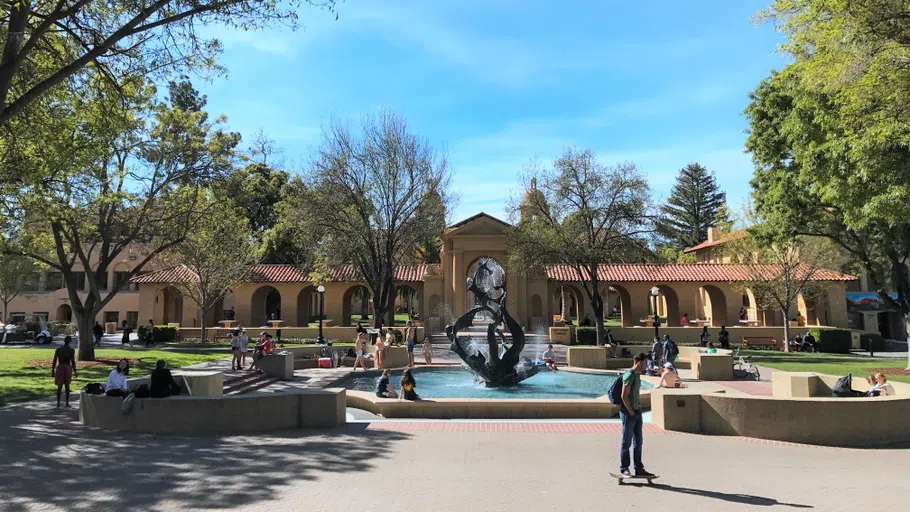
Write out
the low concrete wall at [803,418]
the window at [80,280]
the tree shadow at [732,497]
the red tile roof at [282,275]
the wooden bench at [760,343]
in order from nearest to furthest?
the tree shadow at [732,497], the low concrete wall at [803,418], the wooden bench at [760,343], the red tile roof at [282,275], the window at [80,280]

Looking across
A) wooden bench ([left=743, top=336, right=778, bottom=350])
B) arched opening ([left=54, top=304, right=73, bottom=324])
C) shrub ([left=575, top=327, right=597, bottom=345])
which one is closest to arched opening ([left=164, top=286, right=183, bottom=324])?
arched opening ([left=54, top=304, right=73, bottom=324])

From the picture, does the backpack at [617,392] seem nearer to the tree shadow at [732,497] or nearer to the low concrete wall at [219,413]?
the tree shadow at [732,497]

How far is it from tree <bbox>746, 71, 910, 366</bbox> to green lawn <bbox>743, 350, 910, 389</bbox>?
2661mm

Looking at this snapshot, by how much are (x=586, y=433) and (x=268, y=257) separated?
43.3 m

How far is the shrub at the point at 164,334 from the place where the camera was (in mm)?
33219

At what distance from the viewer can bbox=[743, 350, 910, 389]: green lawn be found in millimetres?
20141

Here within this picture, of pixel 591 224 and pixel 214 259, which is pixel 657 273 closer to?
pixel 591 224

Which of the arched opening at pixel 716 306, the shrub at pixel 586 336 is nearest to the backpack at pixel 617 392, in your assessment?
the shrub at pixel 586 336

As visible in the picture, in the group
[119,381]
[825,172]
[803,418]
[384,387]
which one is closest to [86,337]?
[119,381]

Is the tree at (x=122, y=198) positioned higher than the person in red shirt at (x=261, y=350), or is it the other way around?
the tree at (x=122, y=198)

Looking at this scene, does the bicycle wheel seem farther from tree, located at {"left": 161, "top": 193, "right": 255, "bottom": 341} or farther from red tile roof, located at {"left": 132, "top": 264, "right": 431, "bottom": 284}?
tree, located at {"left": 161, "top": 193, "right": 255, "bottom": 341}

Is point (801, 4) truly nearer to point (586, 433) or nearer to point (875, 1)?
point (875, 1)

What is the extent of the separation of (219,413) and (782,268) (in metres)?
31.1

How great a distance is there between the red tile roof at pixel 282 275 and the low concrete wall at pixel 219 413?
26120 mm
